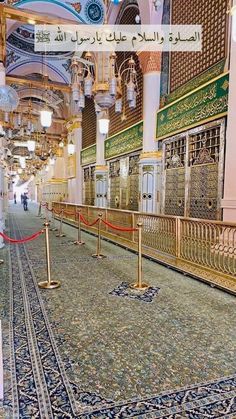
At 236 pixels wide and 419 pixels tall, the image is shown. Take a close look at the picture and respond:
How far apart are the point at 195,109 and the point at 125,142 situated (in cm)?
425

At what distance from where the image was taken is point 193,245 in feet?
14.4

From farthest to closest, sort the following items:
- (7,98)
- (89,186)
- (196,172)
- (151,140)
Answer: (89,186)
(151,140)
(196,172)
(7,98)

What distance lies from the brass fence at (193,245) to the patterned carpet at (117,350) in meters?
0.35

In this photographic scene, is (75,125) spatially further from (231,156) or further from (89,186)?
Result: (231,156)

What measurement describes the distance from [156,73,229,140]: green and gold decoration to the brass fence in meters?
2.54

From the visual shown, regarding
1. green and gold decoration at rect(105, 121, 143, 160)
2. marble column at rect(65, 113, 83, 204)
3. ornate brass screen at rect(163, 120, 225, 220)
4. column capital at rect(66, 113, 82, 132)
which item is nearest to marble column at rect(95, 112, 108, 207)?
green and gold decoration at rect(105, 121, 143, 160)

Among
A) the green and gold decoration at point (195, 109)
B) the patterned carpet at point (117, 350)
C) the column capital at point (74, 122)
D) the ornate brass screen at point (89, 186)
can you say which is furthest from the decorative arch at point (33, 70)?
the patterned carpet at point (117, 350)

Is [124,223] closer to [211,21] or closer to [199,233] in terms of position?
[199,233]

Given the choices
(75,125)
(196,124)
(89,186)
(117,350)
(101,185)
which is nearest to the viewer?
(117,350)

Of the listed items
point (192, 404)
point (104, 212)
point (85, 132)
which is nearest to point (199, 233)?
point (192, 404)

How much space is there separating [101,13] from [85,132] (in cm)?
563

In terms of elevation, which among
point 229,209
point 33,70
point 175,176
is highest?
point 33,70

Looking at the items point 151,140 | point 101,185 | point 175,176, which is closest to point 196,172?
point 175,176

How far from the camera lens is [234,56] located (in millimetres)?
4742
